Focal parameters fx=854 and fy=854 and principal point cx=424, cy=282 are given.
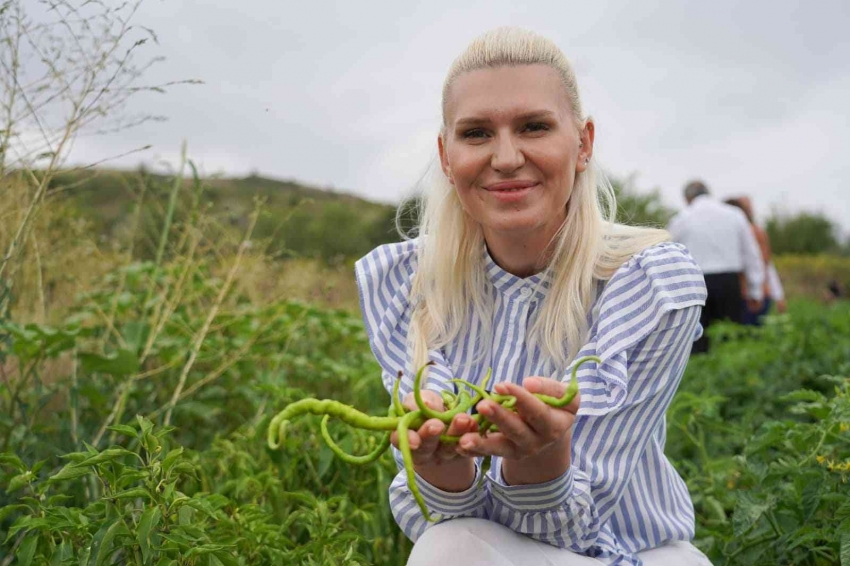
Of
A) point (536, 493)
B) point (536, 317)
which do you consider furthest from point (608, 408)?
point (536, 317)

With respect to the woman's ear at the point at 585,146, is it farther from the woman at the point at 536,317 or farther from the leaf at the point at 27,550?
the leaf at the point at 27,550

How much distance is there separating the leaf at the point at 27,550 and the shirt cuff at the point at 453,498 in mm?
766

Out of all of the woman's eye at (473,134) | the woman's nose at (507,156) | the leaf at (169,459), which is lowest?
the leaf at (169,459)

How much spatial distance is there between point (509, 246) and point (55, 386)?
1.83 metres

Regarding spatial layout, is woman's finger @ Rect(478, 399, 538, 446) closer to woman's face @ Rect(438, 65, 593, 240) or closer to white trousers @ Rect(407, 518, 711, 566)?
white trousers @ Rect(407, 518, 711, 566)

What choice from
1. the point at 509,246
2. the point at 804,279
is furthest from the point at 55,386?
the point at 804,279

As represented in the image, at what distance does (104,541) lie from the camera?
1593mm

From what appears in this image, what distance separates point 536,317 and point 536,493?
50 cm

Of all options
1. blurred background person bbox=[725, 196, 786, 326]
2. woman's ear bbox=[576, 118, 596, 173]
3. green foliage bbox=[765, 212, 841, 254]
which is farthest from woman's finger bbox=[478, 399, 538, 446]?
green foliage bbox=[765, 212, 841, 254]

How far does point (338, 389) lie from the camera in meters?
4.25

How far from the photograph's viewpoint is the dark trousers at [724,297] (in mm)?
7160

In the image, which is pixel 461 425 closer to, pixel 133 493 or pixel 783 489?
pixel 133 493

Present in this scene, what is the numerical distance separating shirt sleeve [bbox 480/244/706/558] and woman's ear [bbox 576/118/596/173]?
31 cm

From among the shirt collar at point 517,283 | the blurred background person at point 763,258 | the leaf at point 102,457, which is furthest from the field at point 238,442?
the blurred background person at point 763,258
